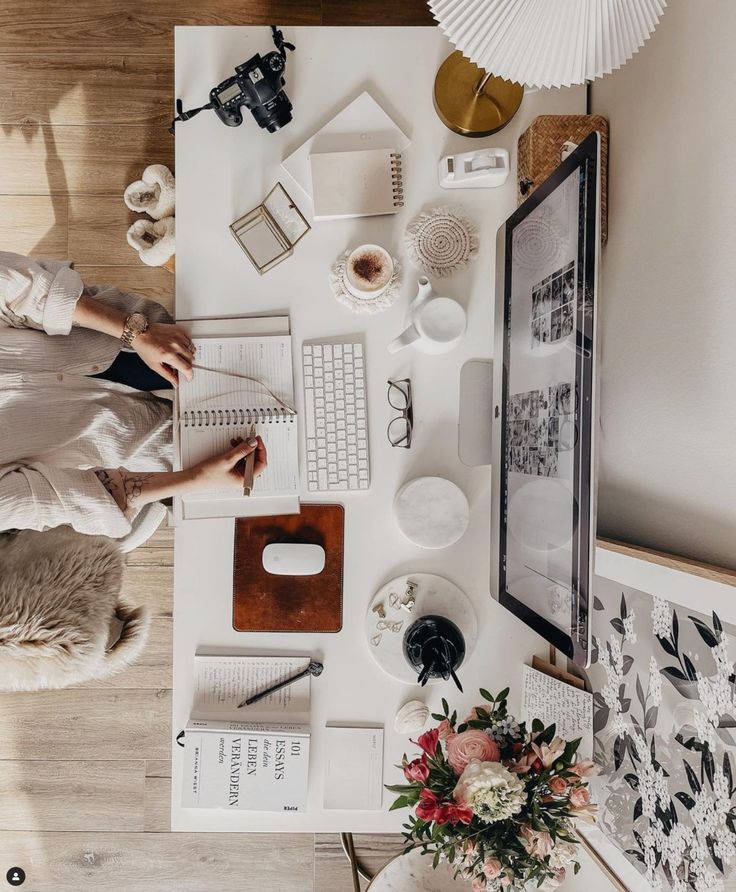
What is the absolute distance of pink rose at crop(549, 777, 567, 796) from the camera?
912mm

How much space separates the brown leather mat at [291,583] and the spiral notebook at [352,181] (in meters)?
0.59

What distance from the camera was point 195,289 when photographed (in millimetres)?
1207

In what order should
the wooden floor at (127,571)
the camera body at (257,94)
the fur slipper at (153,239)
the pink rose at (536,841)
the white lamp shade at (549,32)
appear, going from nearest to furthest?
the white lamp shade at (549,32) → the pink rose at (536,841) → the camera body at (257,94) → the fur slipper at (153,239) → the wooden floor at (127,571)

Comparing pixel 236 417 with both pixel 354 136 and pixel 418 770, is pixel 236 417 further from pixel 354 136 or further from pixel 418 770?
pixel 418 770

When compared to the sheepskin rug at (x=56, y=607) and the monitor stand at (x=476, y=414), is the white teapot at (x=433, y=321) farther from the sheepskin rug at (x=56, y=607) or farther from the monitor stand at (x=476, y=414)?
the sheepskin rug at (x=56, y=607)

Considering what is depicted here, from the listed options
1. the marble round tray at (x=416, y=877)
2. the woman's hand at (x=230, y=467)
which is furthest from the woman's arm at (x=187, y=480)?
the marble round tray at (x=416, y=877)

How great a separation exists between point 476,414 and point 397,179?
1.59 ft

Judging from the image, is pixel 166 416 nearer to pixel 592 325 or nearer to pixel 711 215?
pixel 592 325

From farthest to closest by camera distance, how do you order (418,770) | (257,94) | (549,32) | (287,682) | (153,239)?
1. (153,239)
2. (287,682)
3. (257,94)
4. (418,770)
5. (549,32)

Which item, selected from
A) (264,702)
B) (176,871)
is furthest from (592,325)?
(176,871)

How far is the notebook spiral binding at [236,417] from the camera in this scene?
1.19 metres

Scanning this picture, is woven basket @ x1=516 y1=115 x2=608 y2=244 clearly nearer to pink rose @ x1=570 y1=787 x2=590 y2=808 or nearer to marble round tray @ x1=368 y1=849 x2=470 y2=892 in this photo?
pink rose @ x1=570 y1=787 x2=590 y2=808

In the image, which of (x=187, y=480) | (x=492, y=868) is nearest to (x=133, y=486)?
(x=187, y=480)

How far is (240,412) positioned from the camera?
1.19 m
